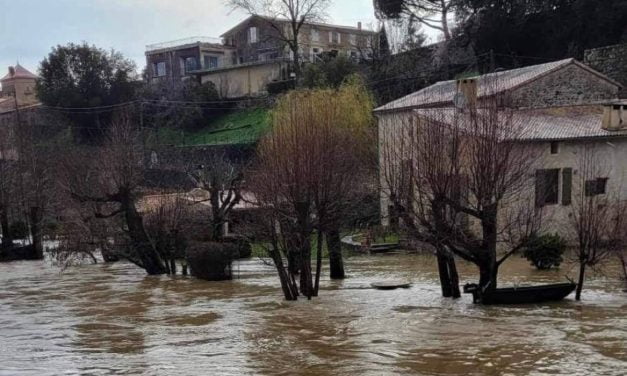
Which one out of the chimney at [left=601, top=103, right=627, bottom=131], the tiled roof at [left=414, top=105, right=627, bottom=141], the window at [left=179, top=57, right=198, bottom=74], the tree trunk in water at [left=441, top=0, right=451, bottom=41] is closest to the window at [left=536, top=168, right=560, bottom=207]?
the tiled roof at [left=414, top=105, right=627, bottom=141]

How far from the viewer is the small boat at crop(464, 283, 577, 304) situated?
1756cm

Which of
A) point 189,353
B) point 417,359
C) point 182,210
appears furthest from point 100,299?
point 417,359

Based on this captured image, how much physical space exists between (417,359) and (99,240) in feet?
63.8

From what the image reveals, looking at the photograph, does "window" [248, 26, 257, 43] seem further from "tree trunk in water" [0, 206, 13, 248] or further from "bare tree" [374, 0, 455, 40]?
"tree trunk in water" [0, 206, 13, 248]

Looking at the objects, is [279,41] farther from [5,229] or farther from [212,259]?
[212,259]

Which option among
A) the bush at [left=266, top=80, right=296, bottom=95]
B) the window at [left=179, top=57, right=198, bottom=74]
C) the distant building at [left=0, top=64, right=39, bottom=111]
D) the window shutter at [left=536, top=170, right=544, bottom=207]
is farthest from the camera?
the distant building at [left=0, top=64, right=39, bottom=111]

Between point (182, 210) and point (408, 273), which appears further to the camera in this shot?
point (182, 210)

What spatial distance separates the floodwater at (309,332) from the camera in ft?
40.5

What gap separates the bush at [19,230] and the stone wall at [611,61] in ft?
111

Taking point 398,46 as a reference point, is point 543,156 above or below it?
below

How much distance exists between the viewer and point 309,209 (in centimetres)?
1897

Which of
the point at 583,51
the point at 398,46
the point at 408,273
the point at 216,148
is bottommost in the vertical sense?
the point at 408,273

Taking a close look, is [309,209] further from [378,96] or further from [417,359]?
[378,96]

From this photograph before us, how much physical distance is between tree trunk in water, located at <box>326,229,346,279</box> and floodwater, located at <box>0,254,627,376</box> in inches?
31.8
